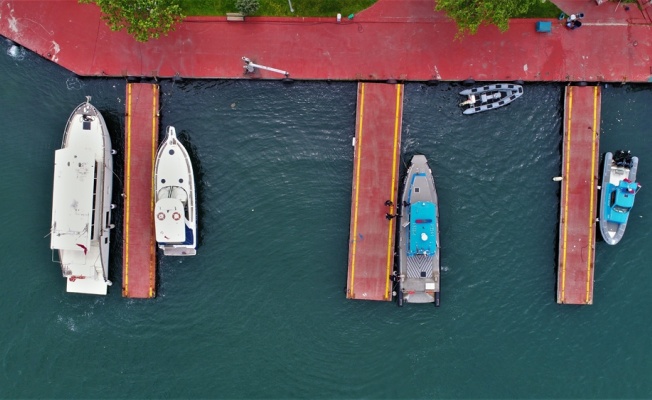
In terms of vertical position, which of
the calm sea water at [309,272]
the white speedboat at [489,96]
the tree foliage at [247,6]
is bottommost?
the calm sea water at [309,272]

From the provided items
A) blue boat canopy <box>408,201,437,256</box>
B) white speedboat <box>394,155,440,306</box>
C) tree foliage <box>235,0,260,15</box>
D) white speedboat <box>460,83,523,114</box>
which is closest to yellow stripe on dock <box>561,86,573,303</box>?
white speedboat <box>460,83,523,114</box>

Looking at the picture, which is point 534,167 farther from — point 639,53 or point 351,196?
point 351,196

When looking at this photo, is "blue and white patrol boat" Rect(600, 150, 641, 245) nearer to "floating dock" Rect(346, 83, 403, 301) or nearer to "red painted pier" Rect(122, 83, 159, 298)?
"floating dock" Rect(346, 83, 403, 301)

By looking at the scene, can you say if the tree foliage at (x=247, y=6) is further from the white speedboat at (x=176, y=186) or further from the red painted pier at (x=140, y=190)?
the white speedboat at (x=176, y=186)

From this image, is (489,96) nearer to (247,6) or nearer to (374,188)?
(374,188)

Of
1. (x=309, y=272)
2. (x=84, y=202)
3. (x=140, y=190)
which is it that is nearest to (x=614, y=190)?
(x=309, y=272)

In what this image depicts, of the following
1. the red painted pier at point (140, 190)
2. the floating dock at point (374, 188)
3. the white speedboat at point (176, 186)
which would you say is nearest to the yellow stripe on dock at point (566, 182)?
the floating dock at point (374, 188)
